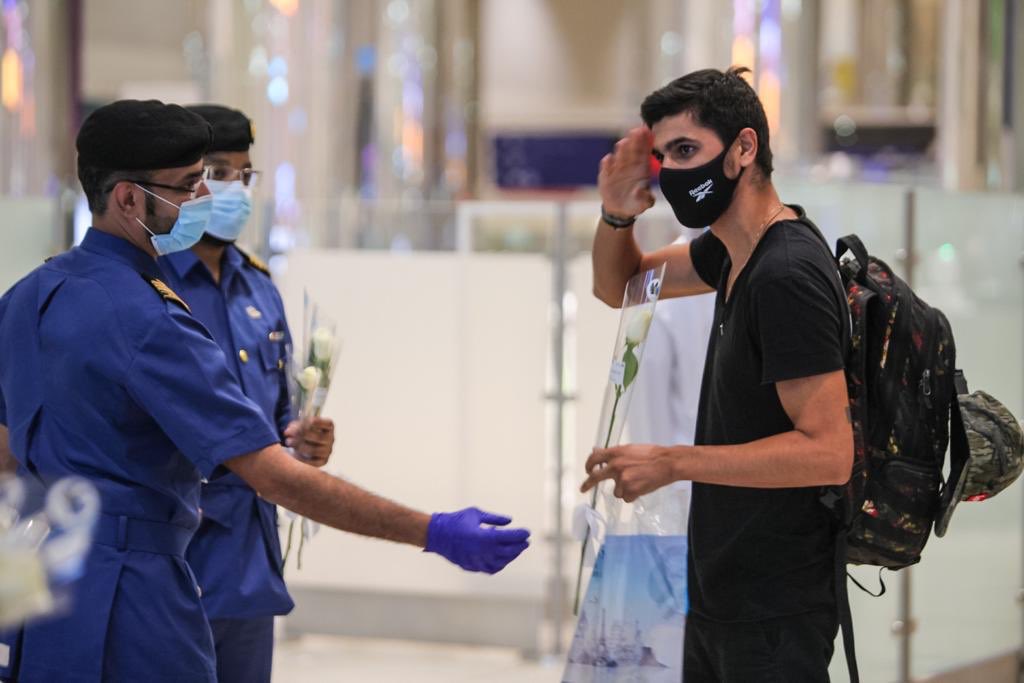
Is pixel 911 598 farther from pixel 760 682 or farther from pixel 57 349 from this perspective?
pixel 57 349

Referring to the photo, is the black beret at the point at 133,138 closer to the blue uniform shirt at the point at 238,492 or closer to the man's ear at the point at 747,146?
the blue uniform shirt at the point at 238,492

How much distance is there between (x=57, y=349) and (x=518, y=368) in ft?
10.7

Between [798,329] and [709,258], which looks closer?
[798,329]

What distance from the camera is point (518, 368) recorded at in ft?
17.2

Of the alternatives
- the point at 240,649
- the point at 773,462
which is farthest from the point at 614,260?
the point at 240,649

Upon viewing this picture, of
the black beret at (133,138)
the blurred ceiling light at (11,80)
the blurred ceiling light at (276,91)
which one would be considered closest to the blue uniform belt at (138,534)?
the black beret at (133,138)

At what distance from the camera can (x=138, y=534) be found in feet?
6.82

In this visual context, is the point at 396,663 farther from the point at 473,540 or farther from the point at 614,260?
the point at 473,540

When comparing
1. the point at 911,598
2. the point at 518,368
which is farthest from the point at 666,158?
the point at 518,368

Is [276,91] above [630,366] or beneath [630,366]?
above

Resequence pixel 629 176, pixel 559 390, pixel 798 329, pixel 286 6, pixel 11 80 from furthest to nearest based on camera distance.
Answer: pixel 286 6 < pixel 11 80 < pixel 559 390 < pixel 629 176 < pixel 798 329

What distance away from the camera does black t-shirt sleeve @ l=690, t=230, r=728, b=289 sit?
2.49 meters

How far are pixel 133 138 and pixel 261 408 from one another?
867mm

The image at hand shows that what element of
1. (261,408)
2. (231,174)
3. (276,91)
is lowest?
(261,408)
